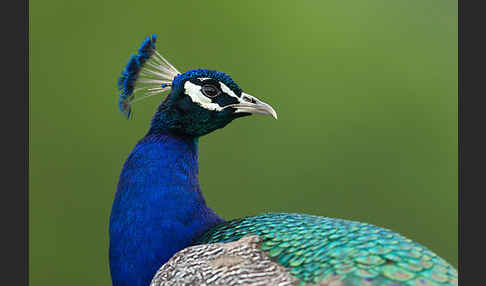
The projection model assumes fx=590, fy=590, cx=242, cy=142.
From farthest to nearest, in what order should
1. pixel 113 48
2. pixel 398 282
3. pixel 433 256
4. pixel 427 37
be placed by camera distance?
pixel 427 37, pixel 113 48, pixel 433 256, pixel 398 282

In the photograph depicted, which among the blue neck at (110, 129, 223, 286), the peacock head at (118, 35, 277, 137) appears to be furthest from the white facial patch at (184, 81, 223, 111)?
the blue neck at (110, 129, 223, 286)

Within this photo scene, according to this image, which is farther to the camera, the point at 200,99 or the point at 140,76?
the point at 140,76

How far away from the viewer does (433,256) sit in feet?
4.88

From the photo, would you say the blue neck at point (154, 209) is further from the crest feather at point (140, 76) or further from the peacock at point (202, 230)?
the crest feather at point (140, 76)

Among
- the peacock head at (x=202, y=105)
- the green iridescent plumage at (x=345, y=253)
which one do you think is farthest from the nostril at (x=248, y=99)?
the green iridescent plumage at (x=345, y=253)

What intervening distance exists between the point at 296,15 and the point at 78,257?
2056 millimetres

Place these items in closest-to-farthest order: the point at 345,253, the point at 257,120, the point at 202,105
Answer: the point at 345,253
the point at 202,105
the point at 257,120

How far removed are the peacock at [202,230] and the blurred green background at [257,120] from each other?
1.21 metres

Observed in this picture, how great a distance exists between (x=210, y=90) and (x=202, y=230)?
483 millimetres

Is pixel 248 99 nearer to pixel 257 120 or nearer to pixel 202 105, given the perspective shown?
pixel 202 105

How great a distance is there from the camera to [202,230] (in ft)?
6.40

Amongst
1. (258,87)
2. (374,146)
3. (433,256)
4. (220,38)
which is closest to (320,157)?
(374,146)

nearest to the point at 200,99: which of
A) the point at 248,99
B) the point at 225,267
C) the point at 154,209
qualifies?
the point at 248,99

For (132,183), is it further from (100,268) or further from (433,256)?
(100,268)
